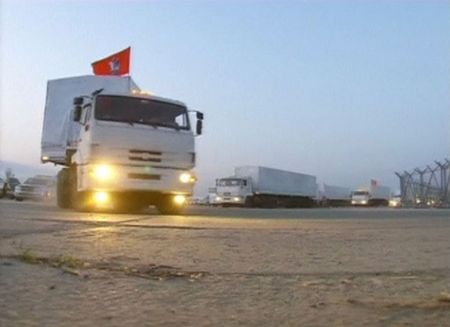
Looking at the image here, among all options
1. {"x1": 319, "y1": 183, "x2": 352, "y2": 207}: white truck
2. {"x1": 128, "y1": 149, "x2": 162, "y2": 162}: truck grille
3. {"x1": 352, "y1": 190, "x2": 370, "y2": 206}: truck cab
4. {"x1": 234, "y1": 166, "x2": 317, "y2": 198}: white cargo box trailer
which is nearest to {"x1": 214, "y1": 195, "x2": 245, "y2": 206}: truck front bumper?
{"x1": 234, "y1": 166, "x2": 317, "y2": 198}: white cargo box trailer

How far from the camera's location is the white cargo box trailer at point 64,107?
17.9m

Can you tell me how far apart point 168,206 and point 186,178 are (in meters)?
1.06

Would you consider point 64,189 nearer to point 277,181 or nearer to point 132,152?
point 132,152

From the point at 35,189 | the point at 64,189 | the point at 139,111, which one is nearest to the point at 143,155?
the point at 139,111

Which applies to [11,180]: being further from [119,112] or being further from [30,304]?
[30,304]

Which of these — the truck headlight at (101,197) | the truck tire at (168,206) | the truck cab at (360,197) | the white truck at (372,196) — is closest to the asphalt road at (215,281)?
the truck headlight at (101,197)

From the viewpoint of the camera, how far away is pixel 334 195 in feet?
221

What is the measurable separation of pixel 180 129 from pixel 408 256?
9.29 metres

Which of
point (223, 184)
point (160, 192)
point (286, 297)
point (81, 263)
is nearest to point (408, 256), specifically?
point (286, 297)

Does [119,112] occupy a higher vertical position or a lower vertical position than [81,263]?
higher

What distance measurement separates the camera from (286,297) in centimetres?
415

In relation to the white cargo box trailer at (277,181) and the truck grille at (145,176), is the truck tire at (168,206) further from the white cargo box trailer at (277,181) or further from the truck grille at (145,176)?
the white cargo box trailer at (277,181)

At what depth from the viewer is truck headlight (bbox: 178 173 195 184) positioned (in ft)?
49.1

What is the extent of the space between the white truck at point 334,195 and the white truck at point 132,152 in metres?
47.5
